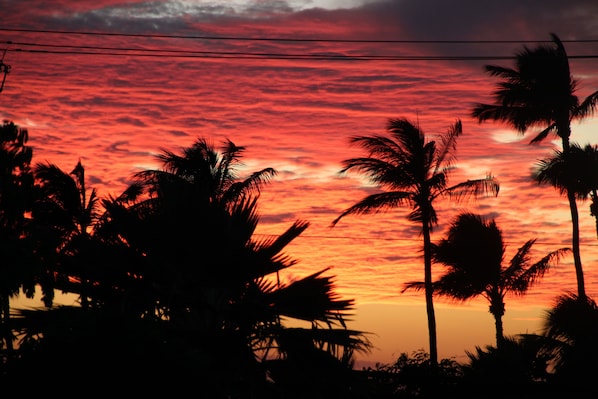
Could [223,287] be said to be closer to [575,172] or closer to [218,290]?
[218,290]

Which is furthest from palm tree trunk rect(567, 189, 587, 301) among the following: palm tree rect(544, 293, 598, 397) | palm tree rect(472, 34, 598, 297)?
palm tree rect(544, 293, 598, 397)

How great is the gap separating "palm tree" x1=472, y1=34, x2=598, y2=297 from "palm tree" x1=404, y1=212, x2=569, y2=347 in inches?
139

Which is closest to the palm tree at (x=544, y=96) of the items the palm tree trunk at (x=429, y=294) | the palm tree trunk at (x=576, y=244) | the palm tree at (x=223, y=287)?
the palm tree trunk at (x=576, y=244)

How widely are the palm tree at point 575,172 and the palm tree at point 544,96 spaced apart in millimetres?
377

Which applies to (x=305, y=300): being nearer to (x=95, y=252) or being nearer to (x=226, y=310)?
(x=226, y=310)

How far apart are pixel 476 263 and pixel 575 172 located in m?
5.95

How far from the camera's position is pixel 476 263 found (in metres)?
37.2

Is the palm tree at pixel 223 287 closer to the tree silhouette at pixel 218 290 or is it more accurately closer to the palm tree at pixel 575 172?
the tree silhouette at pixel 218 290

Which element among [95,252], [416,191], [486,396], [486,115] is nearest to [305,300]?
[95,252]

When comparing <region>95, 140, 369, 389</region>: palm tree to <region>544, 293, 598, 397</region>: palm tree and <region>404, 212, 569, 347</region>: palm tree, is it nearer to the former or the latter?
<region>544, 293, 598, 397</region>: palm tree

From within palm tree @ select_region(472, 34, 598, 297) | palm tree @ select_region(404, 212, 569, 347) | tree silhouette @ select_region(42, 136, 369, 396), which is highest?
palm tree @ select_region(472, 34, 598, 297)

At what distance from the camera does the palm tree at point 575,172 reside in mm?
34156

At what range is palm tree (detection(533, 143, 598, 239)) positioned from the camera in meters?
34.2

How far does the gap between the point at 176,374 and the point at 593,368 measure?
15.7 m
